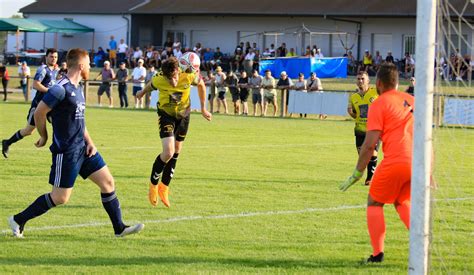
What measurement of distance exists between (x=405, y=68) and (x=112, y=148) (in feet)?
104

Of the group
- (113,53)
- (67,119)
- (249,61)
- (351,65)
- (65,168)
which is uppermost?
(113,53)

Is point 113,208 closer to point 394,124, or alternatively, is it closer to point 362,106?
point 394,124

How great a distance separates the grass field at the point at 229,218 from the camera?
851 cm

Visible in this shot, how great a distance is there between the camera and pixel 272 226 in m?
10.5

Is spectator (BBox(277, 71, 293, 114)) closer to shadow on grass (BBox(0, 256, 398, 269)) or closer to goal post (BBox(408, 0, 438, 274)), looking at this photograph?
shadow on grass (BBox(0, 256, 398, 269))

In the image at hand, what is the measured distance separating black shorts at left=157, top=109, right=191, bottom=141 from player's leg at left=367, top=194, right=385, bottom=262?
14.9 ft

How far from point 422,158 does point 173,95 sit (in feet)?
20.5

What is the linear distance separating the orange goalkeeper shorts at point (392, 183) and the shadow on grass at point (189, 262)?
0.62 m

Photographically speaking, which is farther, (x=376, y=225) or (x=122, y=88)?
(x=122, y=88)

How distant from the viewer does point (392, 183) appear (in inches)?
323

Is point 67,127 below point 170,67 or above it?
below

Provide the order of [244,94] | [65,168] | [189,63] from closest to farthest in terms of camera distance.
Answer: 1. [65,168]
2. [189,63]
3. [244,94]

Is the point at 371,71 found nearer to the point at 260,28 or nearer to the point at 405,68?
the point at 405,68

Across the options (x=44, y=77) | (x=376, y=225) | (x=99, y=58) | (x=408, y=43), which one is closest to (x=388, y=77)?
(x=376, y=225)
